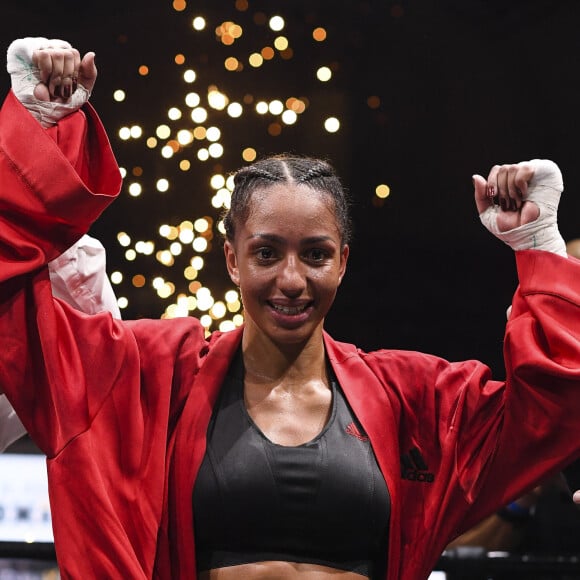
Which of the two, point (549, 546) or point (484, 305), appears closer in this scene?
point (549, 546)

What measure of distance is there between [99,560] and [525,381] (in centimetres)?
68

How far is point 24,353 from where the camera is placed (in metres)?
1.41

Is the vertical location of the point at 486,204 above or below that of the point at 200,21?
below

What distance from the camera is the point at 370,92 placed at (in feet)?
10.1

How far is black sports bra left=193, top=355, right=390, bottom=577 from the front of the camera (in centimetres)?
145

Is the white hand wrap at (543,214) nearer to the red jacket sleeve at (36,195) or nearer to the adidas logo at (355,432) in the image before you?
the adidas logo at (355,432)

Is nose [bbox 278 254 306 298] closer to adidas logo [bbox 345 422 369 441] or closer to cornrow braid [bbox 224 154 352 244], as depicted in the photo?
cornrow braid [bbox 224 154 352 244]

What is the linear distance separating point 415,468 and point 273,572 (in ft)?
0.99

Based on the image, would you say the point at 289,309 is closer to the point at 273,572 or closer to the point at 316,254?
the point at 316,254

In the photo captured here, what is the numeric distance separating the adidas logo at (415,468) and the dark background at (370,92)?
5.21 ft

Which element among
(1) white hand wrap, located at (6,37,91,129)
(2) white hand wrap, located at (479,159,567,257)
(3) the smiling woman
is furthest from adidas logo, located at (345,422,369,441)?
(1) white hand wrap, located at (6,37,91,129)

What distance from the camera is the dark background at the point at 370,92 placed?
2975 mm

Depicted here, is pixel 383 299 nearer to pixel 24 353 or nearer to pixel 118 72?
pixel 118 72

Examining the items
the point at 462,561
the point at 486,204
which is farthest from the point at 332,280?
the point at 462,561
